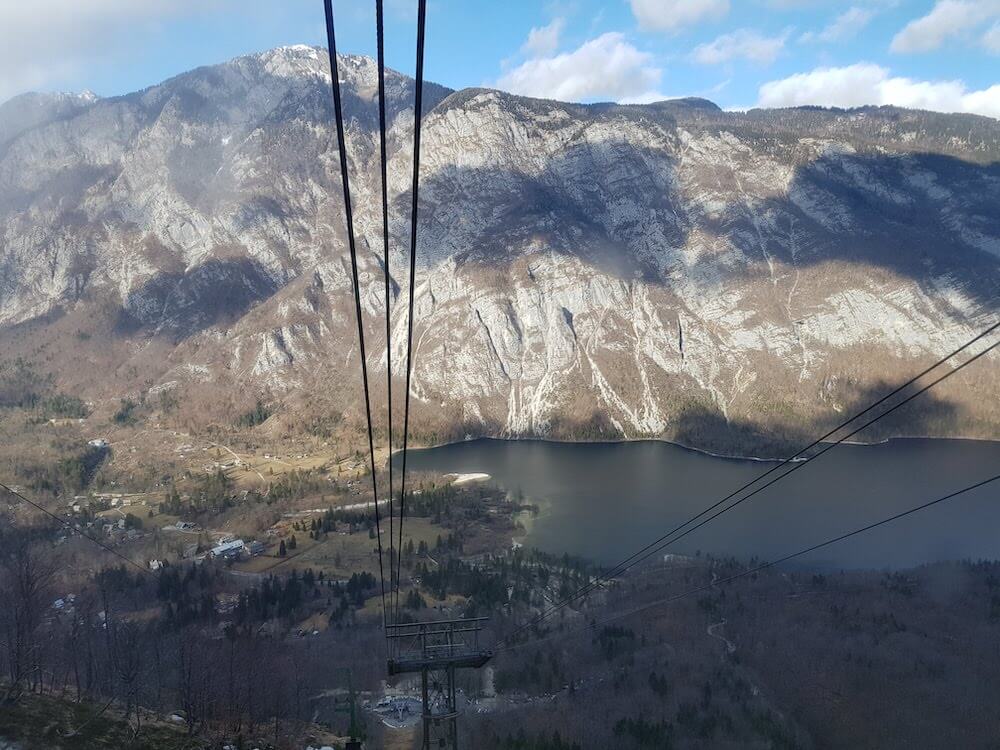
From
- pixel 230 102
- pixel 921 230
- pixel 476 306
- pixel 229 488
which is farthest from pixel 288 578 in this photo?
pixel 230 102

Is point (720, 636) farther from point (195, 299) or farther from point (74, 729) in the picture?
point (195, 299)

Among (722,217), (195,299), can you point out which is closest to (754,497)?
(722,217)

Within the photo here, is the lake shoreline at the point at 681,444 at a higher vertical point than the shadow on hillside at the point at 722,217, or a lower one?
lower

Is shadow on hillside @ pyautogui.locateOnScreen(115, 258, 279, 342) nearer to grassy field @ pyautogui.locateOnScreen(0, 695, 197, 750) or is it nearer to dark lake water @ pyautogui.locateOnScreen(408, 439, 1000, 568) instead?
dark lake water @ pyautogui.locateOnScreen(408, 439, 1000, 568)

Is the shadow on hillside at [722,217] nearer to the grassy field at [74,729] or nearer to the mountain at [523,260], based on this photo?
the mountain at [523,260]

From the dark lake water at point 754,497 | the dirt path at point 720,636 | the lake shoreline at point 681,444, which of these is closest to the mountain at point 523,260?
the lake shoreline at point 681,444

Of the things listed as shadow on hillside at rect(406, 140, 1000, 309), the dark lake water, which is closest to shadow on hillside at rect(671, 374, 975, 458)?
the dark lake water

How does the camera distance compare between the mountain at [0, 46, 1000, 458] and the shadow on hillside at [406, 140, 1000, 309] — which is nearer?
the mountain at [0, 46, 1000, 458]
